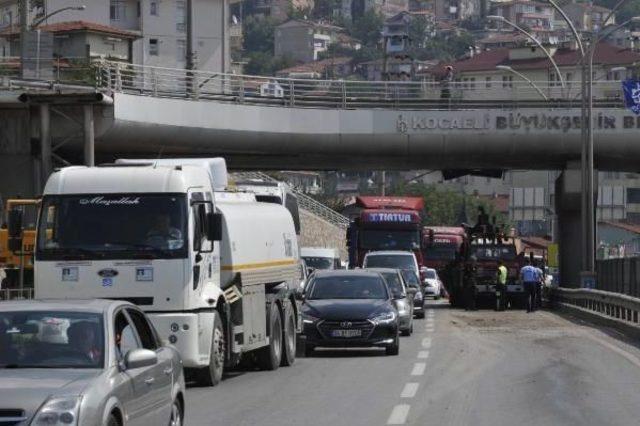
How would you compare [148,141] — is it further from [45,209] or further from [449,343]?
[45,209]

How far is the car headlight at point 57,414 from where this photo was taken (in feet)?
31.8

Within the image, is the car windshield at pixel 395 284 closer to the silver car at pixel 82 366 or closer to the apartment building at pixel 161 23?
the silver car at pixel 82 366

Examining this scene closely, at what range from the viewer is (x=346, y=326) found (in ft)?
81.5

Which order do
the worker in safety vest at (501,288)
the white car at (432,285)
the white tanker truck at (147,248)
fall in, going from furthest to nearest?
the white car at (432,285)
the worker in safety vest at (501,288)
the white tanker truck at (147,248)

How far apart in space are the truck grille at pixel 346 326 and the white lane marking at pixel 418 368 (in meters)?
1.81

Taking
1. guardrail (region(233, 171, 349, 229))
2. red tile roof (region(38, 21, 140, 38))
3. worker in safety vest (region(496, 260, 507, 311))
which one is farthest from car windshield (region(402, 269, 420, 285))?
red tile roof (region(38, 21, 140, 38))

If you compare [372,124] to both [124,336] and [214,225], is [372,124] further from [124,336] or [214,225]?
[124,336]

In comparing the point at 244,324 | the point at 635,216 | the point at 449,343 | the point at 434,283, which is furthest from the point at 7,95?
the point at 635,216

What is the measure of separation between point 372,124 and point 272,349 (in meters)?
27.5

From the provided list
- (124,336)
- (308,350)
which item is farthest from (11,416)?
(308,350)

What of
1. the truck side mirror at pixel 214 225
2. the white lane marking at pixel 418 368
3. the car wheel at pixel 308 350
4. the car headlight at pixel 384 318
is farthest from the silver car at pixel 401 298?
the truck side mirror at pixel 214 225

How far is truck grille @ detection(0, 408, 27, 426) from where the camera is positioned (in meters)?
9.66

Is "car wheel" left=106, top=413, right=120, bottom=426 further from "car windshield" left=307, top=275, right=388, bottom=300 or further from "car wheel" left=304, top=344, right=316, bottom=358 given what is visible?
"car windshield" left=307, top=275, right=388, bottom=300

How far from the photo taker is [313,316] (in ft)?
82.4
